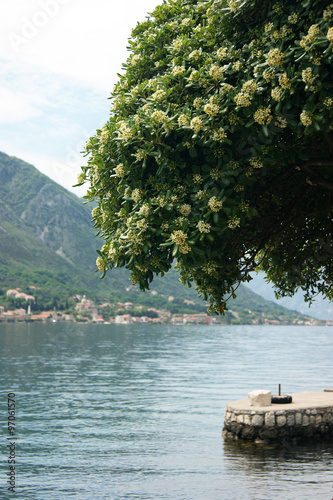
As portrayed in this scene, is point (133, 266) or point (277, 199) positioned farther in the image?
point (277, 199)

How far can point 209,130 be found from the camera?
307 inches

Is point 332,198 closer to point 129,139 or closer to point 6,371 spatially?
point 129,139

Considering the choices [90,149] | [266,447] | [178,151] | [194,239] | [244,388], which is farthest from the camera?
[244,388]

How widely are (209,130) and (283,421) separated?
16747mm

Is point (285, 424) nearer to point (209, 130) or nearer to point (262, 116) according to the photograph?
point (209, 130)

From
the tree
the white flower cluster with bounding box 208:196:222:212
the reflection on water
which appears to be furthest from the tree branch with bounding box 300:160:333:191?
the reflection on water

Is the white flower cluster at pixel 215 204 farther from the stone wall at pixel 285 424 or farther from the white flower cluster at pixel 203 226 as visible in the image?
the stone wall at pixel 285 424

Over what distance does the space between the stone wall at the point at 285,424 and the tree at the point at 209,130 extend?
14.1 m

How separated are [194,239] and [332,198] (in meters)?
4.40

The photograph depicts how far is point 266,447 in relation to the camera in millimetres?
21391

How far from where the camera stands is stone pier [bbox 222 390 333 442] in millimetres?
21859

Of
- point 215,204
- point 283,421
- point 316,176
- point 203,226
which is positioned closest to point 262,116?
point 215,204

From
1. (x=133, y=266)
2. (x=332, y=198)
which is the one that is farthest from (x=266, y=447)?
(x=133, y=266)

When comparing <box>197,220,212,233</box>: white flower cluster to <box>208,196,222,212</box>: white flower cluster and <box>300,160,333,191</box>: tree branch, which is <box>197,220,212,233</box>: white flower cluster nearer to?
<box>208,196,222,212</box>: white flower cluster
